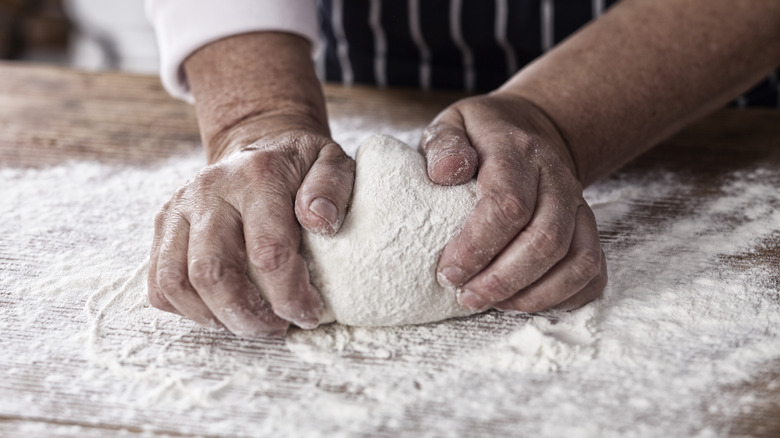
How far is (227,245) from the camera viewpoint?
2.43 ft

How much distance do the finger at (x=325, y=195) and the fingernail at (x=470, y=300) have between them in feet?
0.53

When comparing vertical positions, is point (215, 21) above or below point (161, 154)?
above

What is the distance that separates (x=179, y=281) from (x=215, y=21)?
1.65 feet

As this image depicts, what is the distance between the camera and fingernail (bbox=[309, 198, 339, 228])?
75 cm

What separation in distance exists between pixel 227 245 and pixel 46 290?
0.95ft

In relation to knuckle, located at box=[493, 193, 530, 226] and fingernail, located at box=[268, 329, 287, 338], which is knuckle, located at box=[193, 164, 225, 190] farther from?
knuckle, located at box=[493, 193, 530, 226]

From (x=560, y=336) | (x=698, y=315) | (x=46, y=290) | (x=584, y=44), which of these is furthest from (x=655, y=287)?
(x=46, y=290)

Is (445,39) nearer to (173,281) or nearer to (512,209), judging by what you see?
(512,209)

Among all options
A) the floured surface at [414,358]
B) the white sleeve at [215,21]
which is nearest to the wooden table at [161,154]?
the floured surface at [414,358]

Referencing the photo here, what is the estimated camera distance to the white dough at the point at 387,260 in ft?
2.51

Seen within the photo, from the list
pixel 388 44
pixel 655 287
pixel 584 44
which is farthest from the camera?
pixel 388 44

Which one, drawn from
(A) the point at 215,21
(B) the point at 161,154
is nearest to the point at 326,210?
(A) the point at 215,21

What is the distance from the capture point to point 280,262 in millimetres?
727

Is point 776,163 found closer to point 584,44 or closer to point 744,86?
point 744,86
